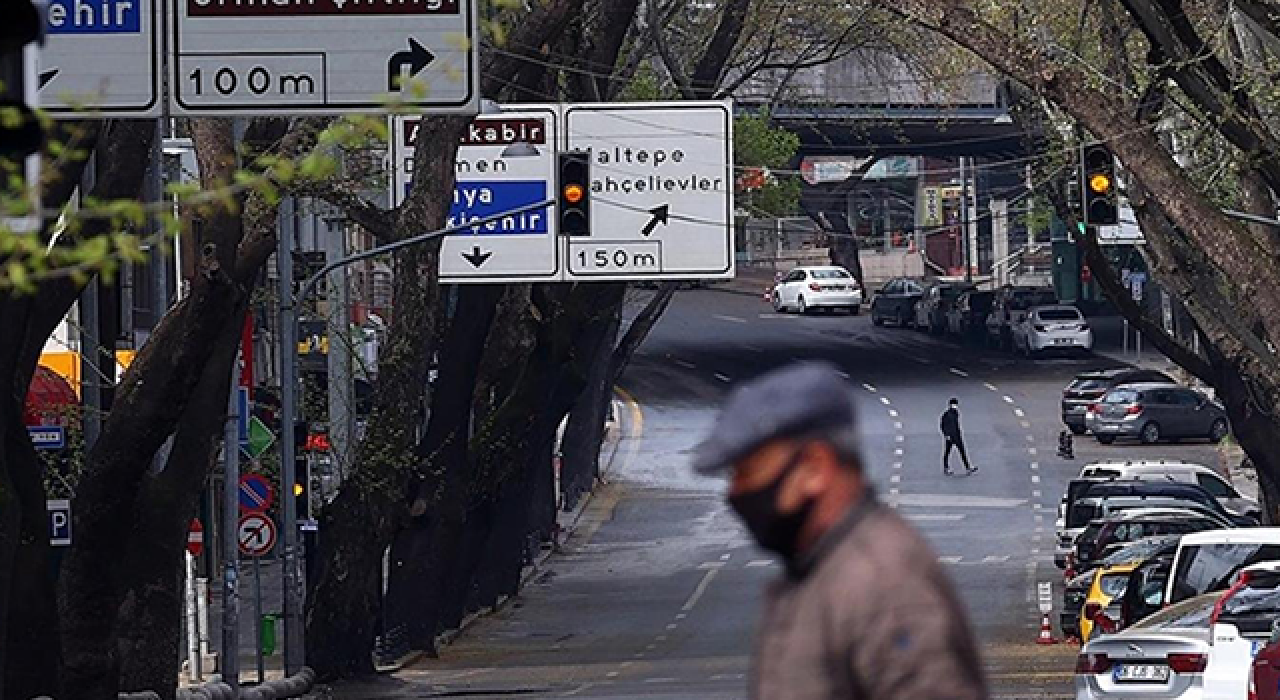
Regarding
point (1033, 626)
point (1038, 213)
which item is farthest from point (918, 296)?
point (1033, 626)

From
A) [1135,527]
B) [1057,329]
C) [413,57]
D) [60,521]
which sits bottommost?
[1135,527]

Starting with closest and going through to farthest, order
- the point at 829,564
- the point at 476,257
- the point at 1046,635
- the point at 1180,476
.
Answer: the point at 829,564 < the point at 476,257 < the point at 1046,635 < the point at 1180,476

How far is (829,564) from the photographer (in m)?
4.61

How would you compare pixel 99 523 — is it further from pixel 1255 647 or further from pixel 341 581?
pixel 341 581

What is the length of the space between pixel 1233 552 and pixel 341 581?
11.5m

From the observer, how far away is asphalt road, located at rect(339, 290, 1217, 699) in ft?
98.4

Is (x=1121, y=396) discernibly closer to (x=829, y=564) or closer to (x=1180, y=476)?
(x=1180, y=476)

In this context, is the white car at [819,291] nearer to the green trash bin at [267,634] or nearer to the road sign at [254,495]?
the green trash bin at [267,634]

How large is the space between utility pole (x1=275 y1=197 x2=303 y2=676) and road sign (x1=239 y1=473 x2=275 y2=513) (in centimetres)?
26

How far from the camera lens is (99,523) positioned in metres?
19.2

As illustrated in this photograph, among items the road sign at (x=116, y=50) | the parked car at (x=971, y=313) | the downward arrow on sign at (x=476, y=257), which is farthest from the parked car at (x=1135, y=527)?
the parked car at (x=971, y=313)

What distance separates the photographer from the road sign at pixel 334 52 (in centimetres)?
1427

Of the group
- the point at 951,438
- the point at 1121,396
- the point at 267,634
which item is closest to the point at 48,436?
the point at 267,634

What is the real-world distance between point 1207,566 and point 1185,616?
3.56m
